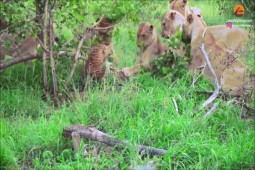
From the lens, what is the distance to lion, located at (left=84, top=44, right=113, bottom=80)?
6.36 metres

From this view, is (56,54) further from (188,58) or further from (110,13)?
(188,58)

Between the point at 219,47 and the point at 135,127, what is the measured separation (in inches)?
86.6

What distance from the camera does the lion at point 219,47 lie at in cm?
584

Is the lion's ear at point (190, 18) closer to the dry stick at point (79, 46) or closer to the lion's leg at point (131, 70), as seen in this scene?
the lion's leg at point (131, 70)

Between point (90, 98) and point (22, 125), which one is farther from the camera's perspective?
point (90, 98)

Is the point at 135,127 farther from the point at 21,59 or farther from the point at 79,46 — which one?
the point at 21,59

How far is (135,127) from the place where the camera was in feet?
14.5

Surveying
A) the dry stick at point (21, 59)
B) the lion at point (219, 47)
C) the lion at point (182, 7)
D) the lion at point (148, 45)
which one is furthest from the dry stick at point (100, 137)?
the lion at point (182, 7)

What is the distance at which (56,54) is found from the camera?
6.27 m

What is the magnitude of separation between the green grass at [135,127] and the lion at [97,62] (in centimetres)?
47

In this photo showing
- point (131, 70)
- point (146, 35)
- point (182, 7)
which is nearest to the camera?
point (131, 70)

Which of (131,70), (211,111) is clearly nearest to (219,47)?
(131,70)

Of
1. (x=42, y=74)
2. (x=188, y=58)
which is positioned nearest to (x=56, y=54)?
(x=42, y=74)

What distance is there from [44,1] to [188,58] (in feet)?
6.79
